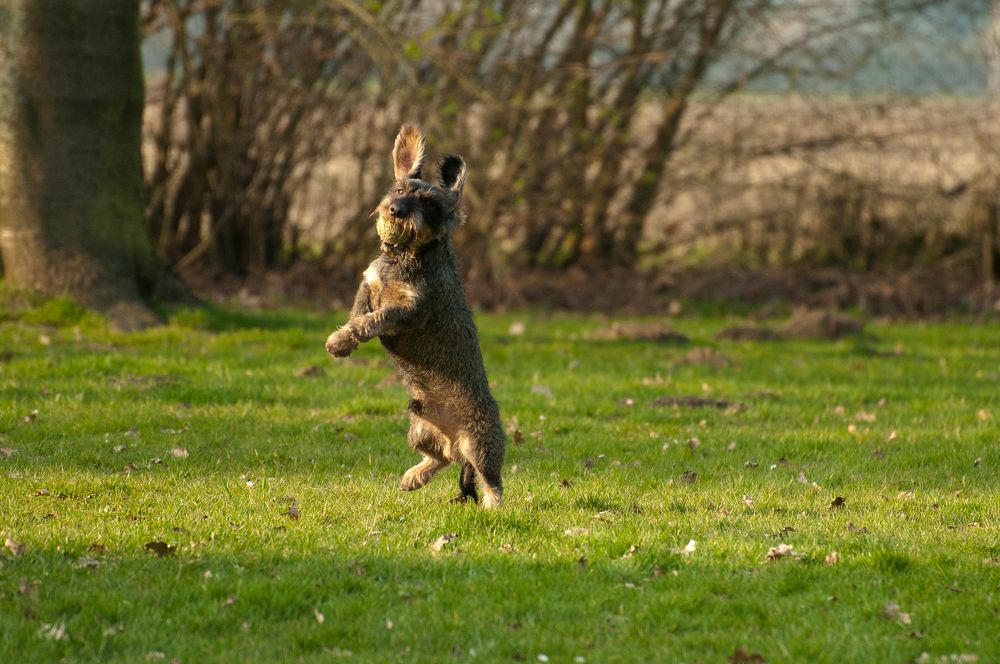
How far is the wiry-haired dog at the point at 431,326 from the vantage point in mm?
6770

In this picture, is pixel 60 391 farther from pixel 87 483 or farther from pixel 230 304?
pixel 230 304

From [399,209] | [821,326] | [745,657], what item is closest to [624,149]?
[821,326]

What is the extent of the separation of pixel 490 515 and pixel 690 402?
4381 mm

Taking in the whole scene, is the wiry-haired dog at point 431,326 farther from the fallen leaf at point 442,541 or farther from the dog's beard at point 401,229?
the fallen leaf at point 442,541

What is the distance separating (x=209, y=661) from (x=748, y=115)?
15.6 m

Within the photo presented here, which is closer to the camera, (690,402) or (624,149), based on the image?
(690,402)

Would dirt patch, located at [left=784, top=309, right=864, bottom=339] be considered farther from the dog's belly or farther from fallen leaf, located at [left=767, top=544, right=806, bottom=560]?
fallen leaf, located at [left=767, top=544, right=806, bottom=560]

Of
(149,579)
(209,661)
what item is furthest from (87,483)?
(209,661)

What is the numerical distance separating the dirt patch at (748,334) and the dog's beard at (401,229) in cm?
889

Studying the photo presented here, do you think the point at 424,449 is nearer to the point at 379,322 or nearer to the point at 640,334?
the point at 379,322

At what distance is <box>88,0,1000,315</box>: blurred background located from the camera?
17.3 metres

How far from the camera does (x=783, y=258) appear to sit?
19812 mm

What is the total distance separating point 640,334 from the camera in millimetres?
14781

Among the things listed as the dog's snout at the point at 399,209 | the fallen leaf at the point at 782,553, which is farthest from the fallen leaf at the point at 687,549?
the dog's snout at the point at 399,209
